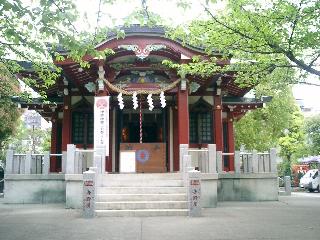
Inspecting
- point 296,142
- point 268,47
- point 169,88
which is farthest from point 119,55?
point 296,142

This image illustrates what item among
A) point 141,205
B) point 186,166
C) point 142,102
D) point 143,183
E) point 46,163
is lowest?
point 141,205

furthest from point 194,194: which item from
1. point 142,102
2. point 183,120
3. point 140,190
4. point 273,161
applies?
point 142,102

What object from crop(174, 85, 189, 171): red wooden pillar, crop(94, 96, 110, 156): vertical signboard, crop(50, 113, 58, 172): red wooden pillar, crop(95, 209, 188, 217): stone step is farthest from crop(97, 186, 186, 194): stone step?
crop(50, 113, 58, 172): red wooden pillar

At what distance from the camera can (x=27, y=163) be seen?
15844 millimetres

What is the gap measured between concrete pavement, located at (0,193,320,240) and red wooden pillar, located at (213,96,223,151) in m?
5.46

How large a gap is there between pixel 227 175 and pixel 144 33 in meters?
7.13

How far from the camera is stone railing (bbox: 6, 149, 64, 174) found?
1578 cm

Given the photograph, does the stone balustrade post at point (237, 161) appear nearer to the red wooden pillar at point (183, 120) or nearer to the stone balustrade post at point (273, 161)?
the stone balustrade post at point (273, 161)

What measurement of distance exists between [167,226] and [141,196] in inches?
116

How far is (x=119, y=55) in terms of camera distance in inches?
598

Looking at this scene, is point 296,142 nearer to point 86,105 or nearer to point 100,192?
point 86,105

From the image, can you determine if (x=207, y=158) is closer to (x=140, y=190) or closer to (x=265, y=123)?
(x=140, y=190)

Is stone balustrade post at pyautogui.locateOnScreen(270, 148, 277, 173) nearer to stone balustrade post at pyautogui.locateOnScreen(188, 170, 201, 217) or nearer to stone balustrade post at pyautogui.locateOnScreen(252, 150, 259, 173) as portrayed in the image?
stone balustrade post at pyautogui.locateOnScreen(252, 150, 259, 173)

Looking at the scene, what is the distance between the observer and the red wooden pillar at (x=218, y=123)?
1761 centimetres
